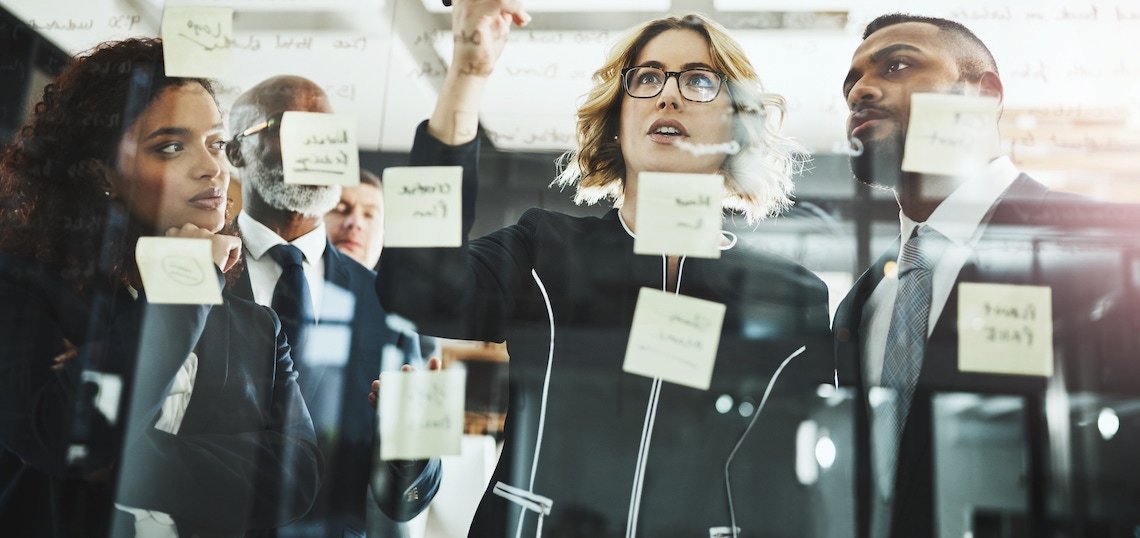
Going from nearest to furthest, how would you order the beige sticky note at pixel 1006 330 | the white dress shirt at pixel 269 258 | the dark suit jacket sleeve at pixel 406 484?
the beige sticky note at pixel 1006 330, the dark suit jacket sleeve at pixel 406 484, the white dress shirt at pixel 269 258

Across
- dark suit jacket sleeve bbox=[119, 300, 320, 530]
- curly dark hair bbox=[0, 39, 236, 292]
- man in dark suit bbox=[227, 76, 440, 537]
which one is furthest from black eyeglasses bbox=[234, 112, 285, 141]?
dark suit jacket sleeve bbox=[119, 300, 320, 530]

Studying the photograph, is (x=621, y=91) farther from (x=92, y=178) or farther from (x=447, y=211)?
(x=92, y=178)

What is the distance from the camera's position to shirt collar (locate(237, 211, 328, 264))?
58.2 inches

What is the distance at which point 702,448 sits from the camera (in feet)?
4.21

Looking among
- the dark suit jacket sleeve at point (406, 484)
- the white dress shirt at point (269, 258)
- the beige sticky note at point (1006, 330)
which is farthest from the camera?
the white dress shirt at point (269, 258)

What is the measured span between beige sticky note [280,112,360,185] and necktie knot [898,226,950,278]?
904 millimetres

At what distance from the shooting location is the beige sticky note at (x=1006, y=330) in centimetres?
125

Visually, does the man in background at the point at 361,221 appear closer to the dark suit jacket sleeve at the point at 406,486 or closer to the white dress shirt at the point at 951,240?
the dark suit jacket sleeve at the point at 406,486

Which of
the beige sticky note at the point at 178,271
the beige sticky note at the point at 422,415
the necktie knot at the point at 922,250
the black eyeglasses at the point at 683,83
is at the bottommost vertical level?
the beige sticky note at the point at 422,415

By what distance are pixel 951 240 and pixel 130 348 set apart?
53.5 inches

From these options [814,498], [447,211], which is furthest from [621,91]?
[814,498]

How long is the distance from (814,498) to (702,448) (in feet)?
0.60

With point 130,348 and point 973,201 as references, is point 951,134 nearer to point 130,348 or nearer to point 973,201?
point 973,201

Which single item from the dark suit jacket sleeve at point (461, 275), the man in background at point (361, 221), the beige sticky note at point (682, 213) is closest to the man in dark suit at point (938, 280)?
the beige sticky note at point (682, 213)
